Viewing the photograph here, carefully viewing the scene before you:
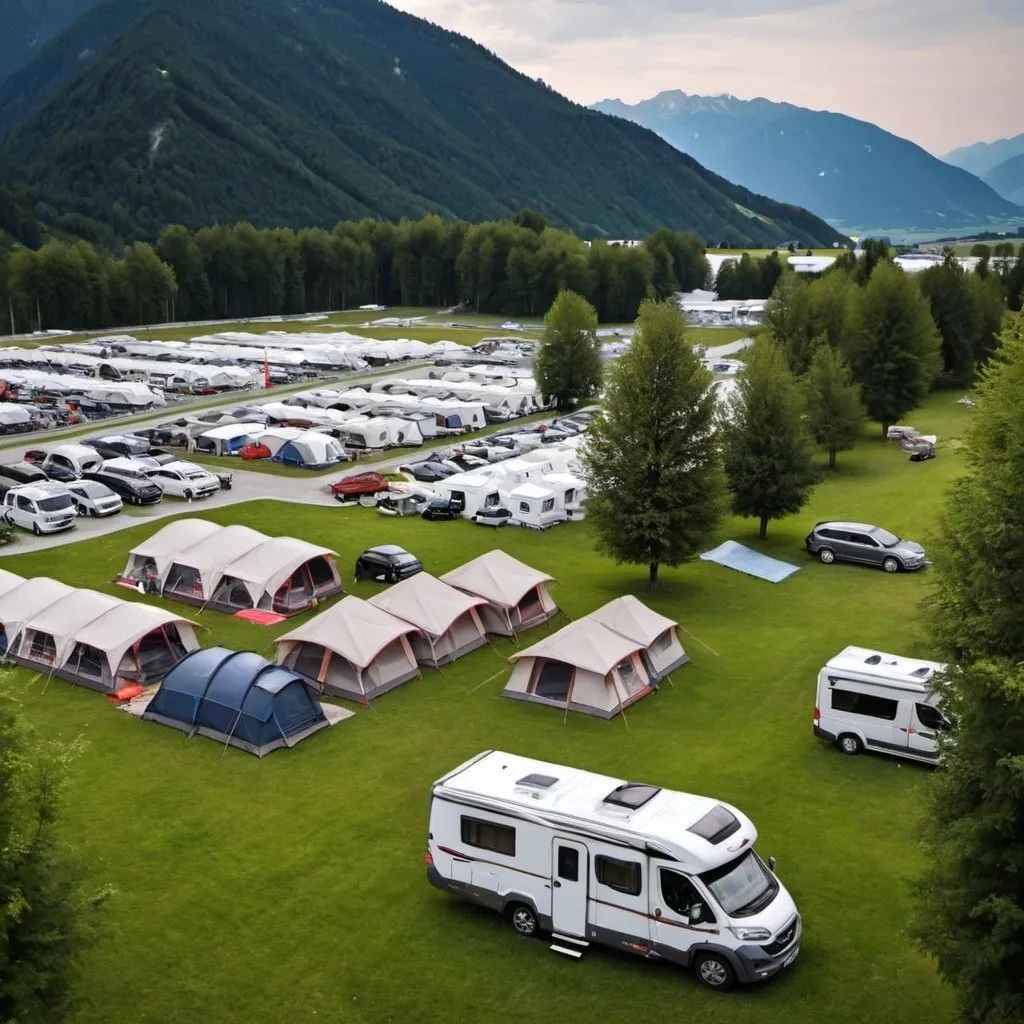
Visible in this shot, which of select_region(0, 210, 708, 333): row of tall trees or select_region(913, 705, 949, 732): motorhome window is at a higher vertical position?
select_region(0, 210, 708, 333): row of tall trees

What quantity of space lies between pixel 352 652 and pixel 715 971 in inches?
480

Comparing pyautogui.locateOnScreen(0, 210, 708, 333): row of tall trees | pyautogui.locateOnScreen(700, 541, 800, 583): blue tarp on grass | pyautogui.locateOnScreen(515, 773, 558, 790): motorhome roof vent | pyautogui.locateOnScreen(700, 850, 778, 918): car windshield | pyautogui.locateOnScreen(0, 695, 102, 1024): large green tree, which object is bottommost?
pyautogui.locateOnScreen(700, 541, 800, 583): blue tarp on grass

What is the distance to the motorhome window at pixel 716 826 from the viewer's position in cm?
1385

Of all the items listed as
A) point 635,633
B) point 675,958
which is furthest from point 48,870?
point 635,633

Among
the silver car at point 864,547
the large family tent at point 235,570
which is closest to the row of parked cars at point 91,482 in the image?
the large family tent at point 235,570

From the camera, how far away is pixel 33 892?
10.8 m

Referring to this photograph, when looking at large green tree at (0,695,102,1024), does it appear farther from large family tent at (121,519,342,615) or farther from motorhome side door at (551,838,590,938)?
large family tent at (121,519,342,615)

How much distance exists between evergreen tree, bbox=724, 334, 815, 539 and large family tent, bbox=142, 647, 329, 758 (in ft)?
70.2

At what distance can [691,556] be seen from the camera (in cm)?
3209

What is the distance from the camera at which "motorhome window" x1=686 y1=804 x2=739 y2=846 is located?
13.9 meters

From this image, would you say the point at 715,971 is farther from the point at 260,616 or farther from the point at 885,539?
the point at 885,539

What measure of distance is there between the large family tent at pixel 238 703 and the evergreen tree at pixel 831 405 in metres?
36.3

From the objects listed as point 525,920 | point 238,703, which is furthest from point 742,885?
point 238,703

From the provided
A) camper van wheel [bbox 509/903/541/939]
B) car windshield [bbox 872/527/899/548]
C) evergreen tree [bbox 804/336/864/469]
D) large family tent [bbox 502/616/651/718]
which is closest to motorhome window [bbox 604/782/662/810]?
camper van wheel [bbox 509/903/541/939]
